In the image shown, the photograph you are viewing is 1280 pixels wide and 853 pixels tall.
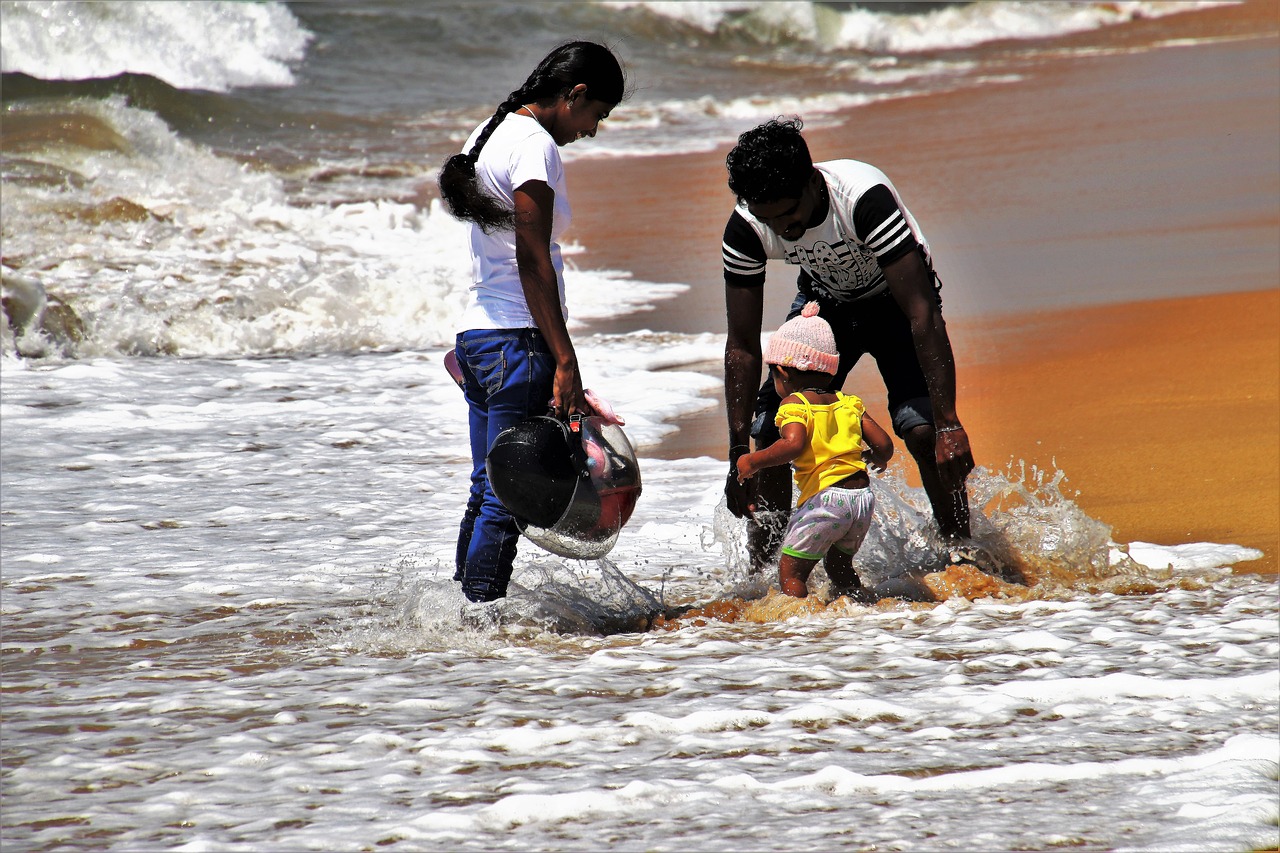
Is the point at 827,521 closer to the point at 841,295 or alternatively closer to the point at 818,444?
the point at 818,444

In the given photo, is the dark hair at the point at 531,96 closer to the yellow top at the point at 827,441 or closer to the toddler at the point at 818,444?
the toddler at the point at 818,444

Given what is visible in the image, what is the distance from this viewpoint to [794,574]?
15.1 feet

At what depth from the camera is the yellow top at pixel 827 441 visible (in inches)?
175

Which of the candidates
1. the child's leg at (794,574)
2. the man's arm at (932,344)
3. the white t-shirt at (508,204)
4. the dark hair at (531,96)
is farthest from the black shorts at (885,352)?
the dark hair at (531,96)

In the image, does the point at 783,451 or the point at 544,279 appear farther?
the point at 783,451

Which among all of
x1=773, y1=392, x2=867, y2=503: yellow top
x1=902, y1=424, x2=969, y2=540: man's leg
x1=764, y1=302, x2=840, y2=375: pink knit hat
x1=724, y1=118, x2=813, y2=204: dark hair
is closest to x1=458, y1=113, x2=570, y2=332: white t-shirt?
x1=724, y1=118, x2=813, y2=204: dark hair

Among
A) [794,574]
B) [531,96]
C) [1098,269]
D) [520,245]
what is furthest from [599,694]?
[1098,269]

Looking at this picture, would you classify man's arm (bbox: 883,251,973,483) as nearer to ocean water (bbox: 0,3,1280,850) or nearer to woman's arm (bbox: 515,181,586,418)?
ocean water (bbox: 0,3,1280,850)

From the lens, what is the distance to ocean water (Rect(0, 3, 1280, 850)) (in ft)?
10.5

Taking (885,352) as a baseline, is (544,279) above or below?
above

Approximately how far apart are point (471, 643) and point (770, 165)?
1892 mm

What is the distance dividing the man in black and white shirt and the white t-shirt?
1.87 ft

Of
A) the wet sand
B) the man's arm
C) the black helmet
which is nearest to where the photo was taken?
the black helmet

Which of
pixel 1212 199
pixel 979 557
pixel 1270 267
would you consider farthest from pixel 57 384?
pixel 1212 199
